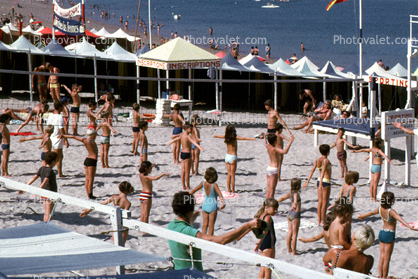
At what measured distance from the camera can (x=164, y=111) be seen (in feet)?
56.5

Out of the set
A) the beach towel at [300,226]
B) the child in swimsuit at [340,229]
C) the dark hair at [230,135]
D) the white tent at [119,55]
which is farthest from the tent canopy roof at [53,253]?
the white tent at [119,55]

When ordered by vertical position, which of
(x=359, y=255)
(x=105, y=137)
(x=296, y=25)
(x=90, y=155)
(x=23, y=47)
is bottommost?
(x=359, y=255)

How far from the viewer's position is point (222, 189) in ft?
36.7

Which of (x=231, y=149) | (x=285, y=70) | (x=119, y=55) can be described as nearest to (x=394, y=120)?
(x=231, y=149)

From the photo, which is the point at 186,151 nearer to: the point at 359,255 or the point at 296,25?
the point at 359,255

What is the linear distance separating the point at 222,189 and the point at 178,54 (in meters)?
7.44

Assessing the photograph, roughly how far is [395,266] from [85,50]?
54.2 feet

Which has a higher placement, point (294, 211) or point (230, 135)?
point (230, 135)

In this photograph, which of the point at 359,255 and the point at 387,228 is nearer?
the point at 359,255

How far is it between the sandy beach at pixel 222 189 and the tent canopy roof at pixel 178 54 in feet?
6.89

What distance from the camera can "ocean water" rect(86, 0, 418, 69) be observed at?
227 feet

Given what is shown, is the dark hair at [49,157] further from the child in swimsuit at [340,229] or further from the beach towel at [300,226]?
the child in swimsuit at [340,229]

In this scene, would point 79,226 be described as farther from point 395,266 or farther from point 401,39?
point 401,39

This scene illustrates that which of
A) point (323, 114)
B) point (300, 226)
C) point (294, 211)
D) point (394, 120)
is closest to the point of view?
point (294, 211)
